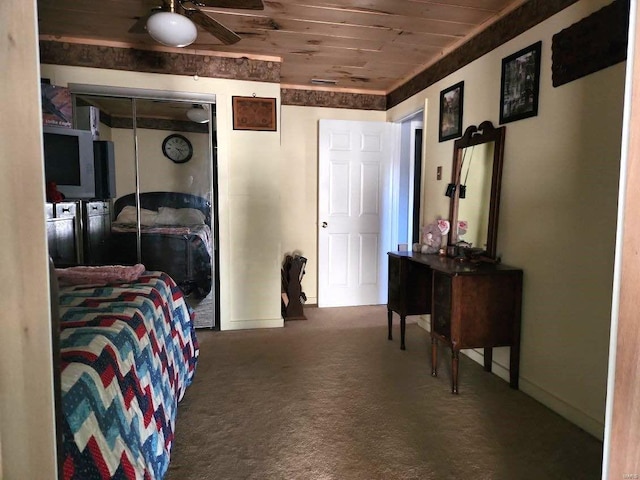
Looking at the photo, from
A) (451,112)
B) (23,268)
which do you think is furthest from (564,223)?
(23,268)

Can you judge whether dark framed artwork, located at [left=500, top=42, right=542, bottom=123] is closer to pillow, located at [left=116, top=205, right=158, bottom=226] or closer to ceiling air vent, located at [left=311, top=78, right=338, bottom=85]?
ceiling air vent, located at [left=311, top=78, right=338, bottom=85]

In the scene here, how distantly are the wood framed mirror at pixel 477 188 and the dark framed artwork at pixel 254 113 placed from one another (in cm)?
165

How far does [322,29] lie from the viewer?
9.86 ft

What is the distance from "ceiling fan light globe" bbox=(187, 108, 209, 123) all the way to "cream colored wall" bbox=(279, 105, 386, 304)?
1.03m

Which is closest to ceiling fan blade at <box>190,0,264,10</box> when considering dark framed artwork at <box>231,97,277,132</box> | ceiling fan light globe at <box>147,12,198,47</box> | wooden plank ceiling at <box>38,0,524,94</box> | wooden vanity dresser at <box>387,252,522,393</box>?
ceiling fan light globe at <box>147,12,198,47</box>

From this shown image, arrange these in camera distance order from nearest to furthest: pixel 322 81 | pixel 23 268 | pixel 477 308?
pixel 23 268 → pixel 477 308 → pixel 322 81

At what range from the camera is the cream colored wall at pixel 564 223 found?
1.98m

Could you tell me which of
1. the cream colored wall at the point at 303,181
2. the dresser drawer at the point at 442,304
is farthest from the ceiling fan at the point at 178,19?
the cream colored wall at the point at 303,181

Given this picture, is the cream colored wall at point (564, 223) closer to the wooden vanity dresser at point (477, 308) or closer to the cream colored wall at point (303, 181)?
the wooden vanity dresser at point (477, 308)

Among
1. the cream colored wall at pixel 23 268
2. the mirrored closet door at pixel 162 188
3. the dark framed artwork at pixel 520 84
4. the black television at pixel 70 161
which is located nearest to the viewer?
the cream colored wall at pixel 23 268

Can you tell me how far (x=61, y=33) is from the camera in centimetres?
321

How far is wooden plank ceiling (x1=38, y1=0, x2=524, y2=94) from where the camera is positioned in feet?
8.72

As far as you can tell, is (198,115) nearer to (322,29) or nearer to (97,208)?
(97,208)

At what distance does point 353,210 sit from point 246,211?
4.38 ft
